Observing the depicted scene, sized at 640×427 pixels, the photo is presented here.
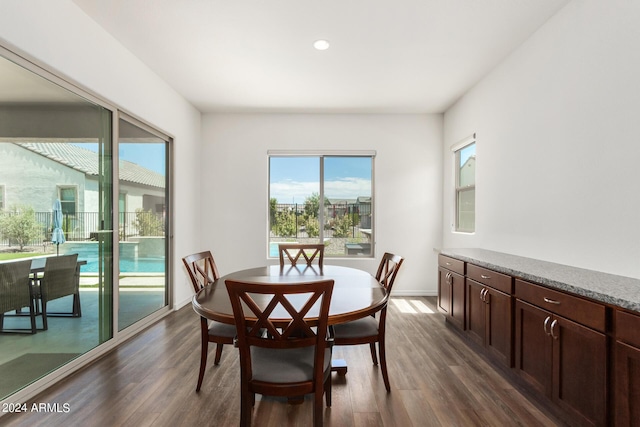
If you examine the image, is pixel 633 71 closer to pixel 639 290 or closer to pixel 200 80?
pixel 639 290

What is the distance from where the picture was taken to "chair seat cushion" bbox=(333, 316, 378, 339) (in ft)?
6.72

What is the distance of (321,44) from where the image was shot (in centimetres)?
277

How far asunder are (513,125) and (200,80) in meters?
3.49

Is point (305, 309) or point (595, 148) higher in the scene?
point (595, 148)

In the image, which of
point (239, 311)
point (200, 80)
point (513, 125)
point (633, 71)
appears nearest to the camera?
point (239, 311)

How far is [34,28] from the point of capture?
197cm

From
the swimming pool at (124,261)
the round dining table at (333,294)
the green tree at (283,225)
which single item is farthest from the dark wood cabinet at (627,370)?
the green tree at (283,225)

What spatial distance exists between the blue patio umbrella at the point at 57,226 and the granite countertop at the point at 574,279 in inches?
133

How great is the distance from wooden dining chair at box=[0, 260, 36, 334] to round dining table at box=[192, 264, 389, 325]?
1.16 metres

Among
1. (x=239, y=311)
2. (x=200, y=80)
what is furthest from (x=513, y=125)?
(x=200, y=80)

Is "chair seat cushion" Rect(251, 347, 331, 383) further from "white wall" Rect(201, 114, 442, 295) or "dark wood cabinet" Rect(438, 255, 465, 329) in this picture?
"white wall" Rect(201, 114, 442, 295)

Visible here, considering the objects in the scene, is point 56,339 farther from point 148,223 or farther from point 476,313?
point 476,313

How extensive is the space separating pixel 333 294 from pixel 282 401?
0.83m

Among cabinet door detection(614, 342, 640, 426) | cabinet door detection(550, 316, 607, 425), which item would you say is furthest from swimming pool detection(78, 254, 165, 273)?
cabinet door detection(614, 342, 640, 426)
